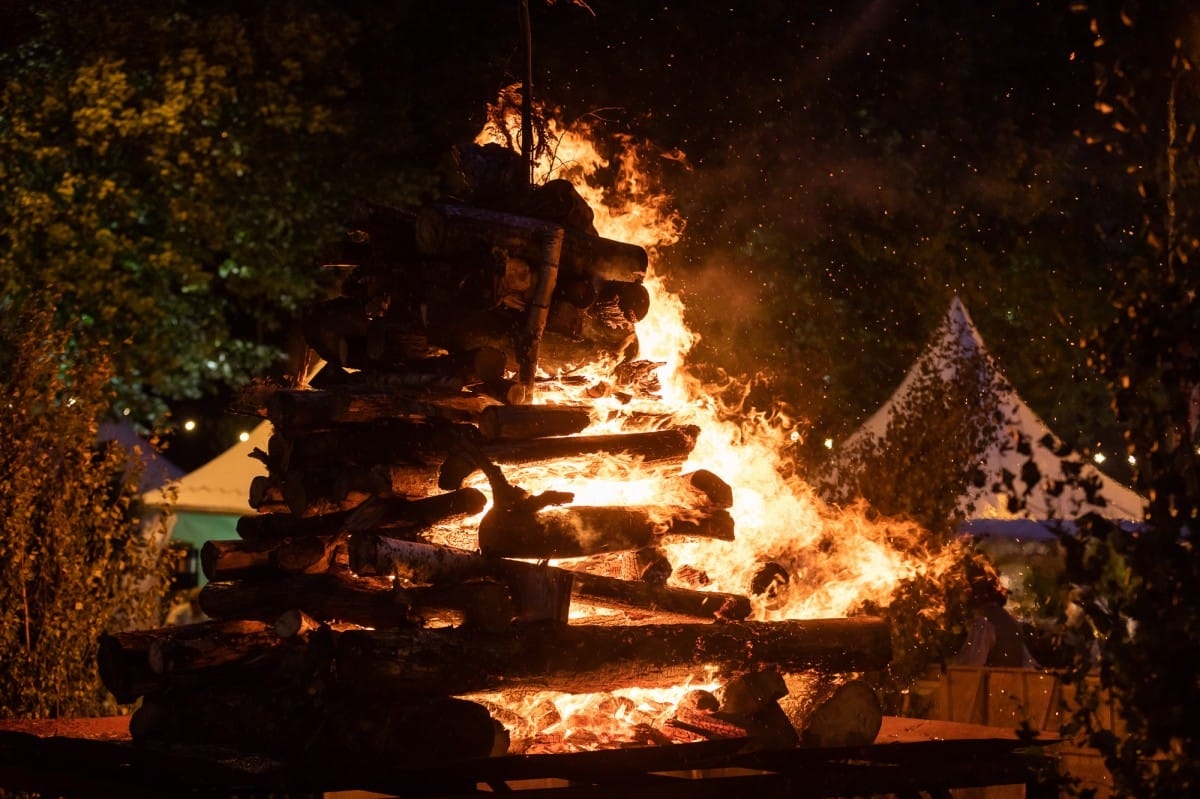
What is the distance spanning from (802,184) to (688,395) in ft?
32.1

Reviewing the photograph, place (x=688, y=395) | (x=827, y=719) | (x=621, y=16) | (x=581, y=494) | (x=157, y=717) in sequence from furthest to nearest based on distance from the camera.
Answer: (x=621, y=16), (x=688, y=395), (x=581, y=494), (x=827, y=719), (x=157, y=717)

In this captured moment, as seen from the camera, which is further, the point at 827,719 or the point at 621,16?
the point at 621,16

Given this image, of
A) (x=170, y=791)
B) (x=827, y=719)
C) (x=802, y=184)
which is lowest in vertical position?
(x=170, y=791)

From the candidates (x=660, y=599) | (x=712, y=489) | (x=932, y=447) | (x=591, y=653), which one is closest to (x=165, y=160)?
(x=932, y=447)

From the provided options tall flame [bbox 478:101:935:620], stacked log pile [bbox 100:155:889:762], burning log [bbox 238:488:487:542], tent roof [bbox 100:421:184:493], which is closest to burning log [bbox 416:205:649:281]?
stacked log pile [bbox 100:155:889:762]

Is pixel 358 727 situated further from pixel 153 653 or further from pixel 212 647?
pixel 153 653

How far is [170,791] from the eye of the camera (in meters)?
4.60

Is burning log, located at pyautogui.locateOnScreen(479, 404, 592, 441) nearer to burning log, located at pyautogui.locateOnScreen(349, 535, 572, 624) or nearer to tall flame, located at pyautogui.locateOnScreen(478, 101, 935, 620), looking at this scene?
tall flame, located at pyautogui.locateOnScreen(478, 101, 935, 620)

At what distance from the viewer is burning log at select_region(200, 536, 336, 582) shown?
20.9 feet

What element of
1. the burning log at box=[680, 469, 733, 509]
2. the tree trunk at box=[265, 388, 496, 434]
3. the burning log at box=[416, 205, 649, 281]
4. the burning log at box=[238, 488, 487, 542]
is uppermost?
the burning log at box=[416, 205, 649, 281]

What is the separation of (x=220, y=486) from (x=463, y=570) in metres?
10.8

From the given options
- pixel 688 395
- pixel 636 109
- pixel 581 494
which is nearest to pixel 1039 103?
pixel 636 109

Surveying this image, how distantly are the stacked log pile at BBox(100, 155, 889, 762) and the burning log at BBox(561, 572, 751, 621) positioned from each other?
0.04 ft

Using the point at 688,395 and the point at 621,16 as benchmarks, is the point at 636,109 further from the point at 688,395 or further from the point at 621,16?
the point at 688,395
